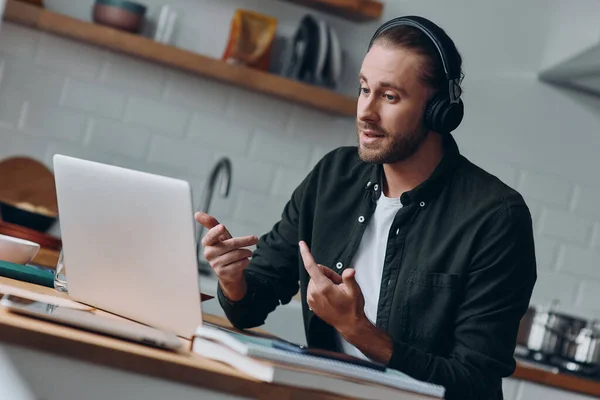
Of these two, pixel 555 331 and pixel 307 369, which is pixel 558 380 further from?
pixel 307 369

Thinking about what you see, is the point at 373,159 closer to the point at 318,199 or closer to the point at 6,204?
the point at 318,199

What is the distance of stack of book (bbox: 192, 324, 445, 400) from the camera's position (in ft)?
3.99

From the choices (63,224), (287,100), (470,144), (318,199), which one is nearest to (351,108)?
(287,100)

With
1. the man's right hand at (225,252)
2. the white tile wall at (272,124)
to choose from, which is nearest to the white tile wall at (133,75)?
the white tile wall at (272,124)

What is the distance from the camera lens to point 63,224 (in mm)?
1687

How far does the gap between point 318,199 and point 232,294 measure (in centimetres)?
37

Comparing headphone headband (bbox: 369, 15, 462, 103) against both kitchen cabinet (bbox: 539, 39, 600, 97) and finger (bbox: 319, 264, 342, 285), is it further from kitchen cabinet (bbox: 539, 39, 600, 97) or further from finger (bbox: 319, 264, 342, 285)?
kitchen cabinet (bbox: 539, 39, 600, 97)

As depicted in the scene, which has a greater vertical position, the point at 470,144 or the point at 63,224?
the point at 470,144

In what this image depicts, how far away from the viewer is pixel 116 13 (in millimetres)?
3346

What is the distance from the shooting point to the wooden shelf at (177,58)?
3305mm

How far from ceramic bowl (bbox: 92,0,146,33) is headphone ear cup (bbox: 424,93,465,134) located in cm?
165

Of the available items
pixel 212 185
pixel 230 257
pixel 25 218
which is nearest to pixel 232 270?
pixel 230 257

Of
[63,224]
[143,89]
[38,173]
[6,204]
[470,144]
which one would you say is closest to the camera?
[63,224]

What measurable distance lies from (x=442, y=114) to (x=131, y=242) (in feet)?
2.55
